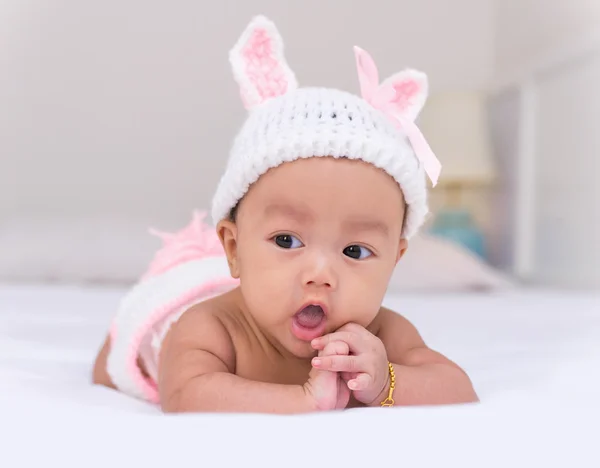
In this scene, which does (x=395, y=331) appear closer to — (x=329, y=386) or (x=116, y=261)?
(x=329, y=386)

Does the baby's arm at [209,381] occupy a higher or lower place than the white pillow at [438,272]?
lower

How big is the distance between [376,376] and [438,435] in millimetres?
168

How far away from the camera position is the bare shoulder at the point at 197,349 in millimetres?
774

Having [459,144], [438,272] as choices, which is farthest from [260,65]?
[459,144]

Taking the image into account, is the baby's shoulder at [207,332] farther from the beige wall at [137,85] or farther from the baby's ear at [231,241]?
the beige wall at [137,85]

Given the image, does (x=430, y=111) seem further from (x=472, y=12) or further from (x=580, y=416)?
(x=580, y=416)

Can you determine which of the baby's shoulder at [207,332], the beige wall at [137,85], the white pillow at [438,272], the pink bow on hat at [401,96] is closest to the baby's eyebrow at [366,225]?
the pink bow on hat at [401,96]

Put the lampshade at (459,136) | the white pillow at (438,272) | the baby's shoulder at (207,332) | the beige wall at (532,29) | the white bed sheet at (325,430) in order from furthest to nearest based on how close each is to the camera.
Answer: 1. the lampshade at (459,136)
2. the beige wall at (532,29)
3. the white pillow at (438,272)
4. the baby's shoulder at (207,332)
5. the white bed sheet at (325,430)

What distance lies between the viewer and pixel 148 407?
91 centimetres

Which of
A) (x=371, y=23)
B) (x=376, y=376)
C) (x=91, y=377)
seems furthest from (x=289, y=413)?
(x=371, y=23)

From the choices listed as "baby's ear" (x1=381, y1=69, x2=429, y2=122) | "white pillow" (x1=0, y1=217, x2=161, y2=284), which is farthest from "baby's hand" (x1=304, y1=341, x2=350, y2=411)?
"white pillow" (x1=0, y1=217, x2=161, y2=284)

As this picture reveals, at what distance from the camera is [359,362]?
28.4 inches

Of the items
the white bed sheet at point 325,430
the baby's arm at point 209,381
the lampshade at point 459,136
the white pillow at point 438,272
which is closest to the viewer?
the white bed sheet at point 325,430

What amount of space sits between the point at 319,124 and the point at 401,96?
0.53 feet
